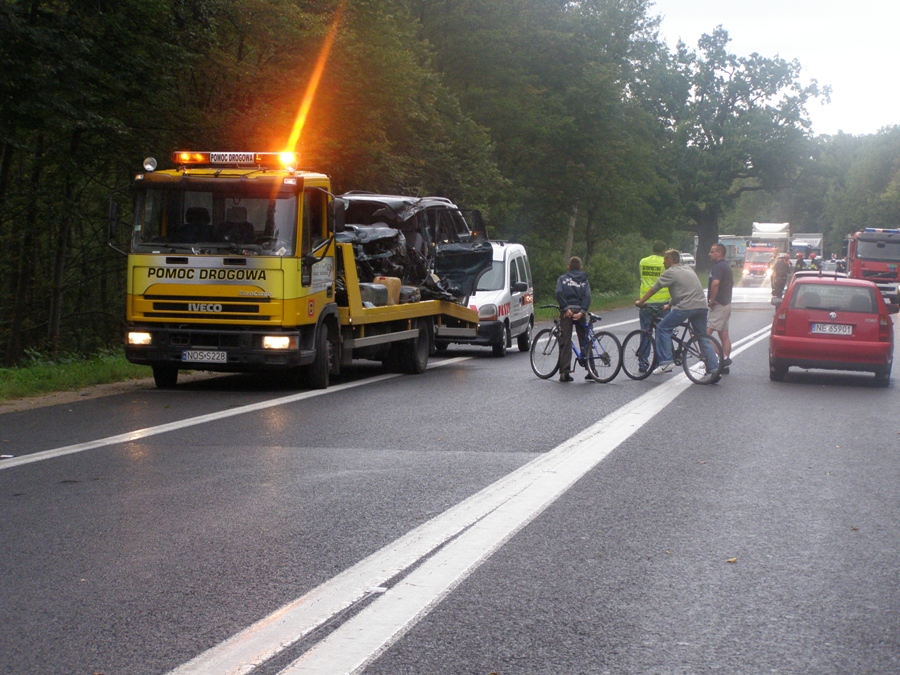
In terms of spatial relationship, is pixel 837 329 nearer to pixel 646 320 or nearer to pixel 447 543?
pixel 646 320

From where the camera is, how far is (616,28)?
186 feet

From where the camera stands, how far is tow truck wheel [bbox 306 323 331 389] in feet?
51.3

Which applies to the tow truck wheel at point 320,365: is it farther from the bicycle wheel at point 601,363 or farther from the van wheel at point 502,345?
the van wheel at point 502,345

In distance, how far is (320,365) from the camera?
51.6 feet

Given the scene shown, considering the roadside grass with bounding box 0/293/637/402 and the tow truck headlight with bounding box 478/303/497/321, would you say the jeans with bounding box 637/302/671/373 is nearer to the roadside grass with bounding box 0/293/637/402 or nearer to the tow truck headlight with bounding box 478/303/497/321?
the tow truck headlight with bounding box 478/303/497/321

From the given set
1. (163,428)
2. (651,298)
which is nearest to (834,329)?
(651,298)

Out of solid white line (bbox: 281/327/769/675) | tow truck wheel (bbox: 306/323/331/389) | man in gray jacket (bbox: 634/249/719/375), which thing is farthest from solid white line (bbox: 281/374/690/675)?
man in gray jacket (bbox: 634/249/719/375)

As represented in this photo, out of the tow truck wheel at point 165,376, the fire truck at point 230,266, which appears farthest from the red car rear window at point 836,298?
the tow truck wheel at point 165,376

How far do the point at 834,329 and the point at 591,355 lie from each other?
131 inches

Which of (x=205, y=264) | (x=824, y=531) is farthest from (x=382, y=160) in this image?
(x=824, y=531)

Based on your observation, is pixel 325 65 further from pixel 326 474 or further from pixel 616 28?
pixel 616 28

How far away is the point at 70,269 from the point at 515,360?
11.4 m

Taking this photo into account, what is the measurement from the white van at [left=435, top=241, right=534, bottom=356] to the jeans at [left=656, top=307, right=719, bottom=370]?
17.0 ft

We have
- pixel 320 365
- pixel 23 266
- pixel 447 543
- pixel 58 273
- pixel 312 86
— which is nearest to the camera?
pixel 447 543
